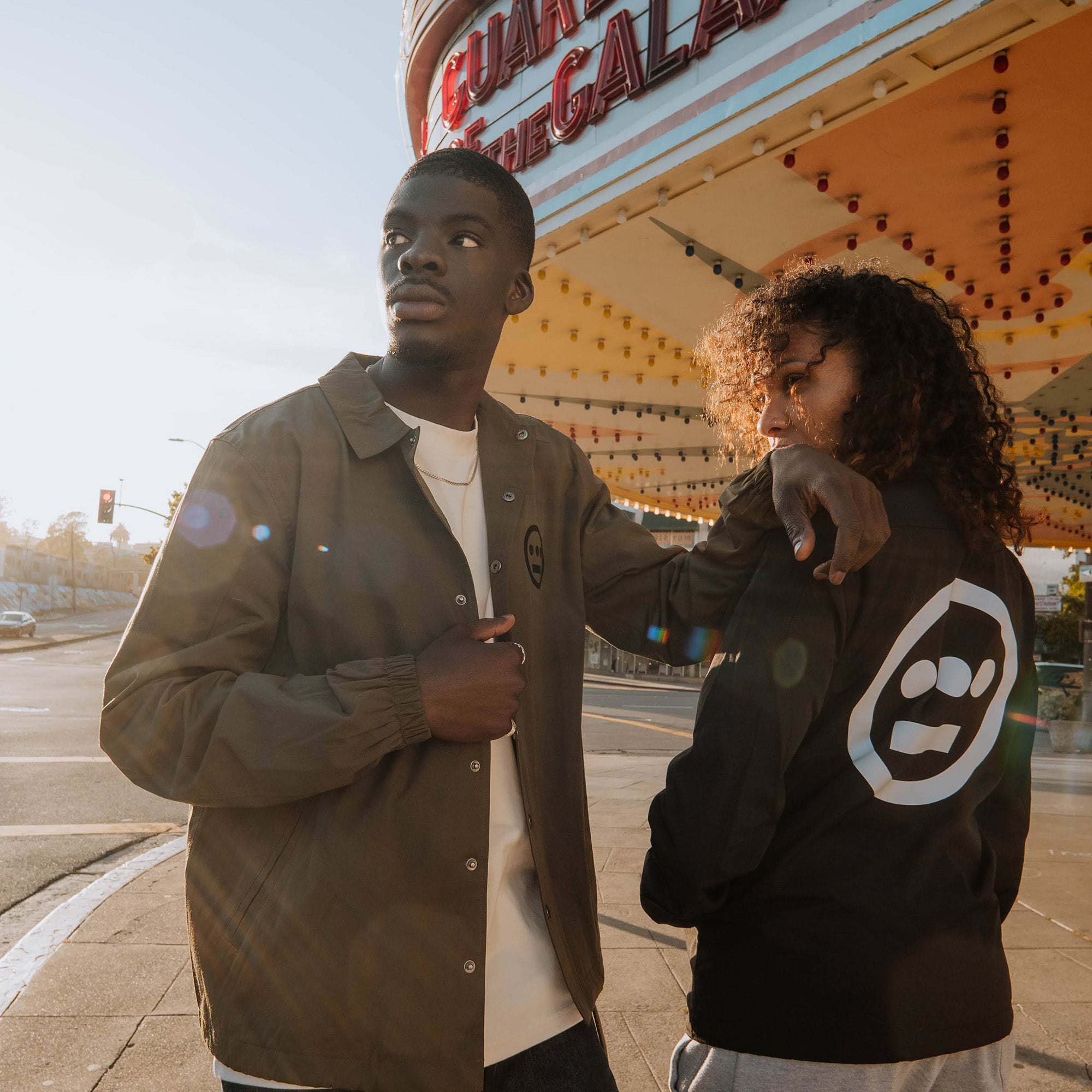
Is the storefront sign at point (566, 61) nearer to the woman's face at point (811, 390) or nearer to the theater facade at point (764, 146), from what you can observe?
the theater facade at point (764, 146)

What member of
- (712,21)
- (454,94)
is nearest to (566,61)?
(712,21)

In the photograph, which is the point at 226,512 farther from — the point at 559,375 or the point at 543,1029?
the point at 559,375

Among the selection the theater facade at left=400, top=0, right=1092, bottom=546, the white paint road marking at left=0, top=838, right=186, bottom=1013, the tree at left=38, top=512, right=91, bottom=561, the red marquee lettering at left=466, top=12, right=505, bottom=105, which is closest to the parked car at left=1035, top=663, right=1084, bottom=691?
the theater facade at left=400, top=0, right=1092, bottom=546

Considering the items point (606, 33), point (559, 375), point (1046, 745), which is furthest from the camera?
point (1046, 745)

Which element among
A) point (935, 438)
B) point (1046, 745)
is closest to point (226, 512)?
point (935, 438)

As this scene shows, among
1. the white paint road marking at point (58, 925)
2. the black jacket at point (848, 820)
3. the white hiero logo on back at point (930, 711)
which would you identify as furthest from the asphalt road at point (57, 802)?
the white hiero logo on back at point (930, 711)

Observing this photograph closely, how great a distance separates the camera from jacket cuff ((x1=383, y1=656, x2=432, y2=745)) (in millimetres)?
1260

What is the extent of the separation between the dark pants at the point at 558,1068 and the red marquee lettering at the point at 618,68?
177 inches

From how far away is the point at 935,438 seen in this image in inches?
63.2

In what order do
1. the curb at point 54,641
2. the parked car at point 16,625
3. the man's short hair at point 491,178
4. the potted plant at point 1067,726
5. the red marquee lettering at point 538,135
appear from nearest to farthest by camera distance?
the man's short hair at point 491,178, the red marquee lettering at point 538,135, the potted plant at point 1067,726, the curb at point 54,641, the parked car at point 16,625

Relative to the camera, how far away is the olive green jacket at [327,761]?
122 centimetres

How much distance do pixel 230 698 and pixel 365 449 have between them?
0.45m

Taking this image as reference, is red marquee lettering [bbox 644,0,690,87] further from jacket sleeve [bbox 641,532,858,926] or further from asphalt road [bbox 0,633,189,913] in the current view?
asphalt road [bbox 0,633,189,913]

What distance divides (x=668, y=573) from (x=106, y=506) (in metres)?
38.8
